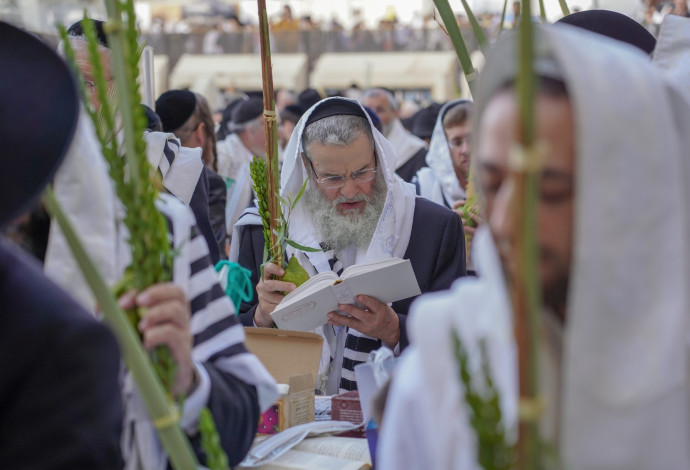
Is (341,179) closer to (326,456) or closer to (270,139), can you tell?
(270,139)

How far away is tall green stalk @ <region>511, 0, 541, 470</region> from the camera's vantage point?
99cm

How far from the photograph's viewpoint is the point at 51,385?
1412 mm

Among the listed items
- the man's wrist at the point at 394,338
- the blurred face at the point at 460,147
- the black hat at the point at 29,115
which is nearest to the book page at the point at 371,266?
the man's wrist at the point at 394,338

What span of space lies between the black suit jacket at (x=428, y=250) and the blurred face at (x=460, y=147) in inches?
87.8

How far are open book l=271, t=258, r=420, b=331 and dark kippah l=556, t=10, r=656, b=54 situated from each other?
Result: 924mm

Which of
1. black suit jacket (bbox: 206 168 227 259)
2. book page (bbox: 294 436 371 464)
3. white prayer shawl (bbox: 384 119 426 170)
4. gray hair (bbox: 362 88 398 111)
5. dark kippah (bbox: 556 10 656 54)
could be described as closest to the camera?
book page (bbox: 294 436 371 464)

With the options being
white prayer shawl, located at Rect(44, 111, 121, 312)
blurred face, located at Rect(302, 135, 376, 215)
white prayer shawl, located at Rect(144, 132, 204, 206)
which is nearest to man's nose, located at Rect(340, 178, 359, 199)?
blurred face, located at Rect(302, 135, 376, 215)

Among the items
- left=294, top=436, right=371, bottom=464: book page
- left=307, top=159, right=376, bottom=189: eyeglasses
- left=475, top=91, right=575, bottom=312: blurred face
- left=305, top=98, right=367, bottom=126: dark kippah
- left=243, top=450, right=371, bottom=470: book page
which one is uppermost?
left=475, top=91, right=575, bottom=312: blurred face

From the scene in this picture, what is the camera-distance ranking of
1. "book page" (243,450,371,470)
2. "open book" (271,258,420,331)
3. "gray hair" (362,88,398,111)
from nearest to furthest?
"book page" (243,450,371,470), "open book" (271,258,420,331), "gray hair" (362,88,398,111)

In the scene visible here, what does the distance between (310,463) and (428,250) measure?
124 cm

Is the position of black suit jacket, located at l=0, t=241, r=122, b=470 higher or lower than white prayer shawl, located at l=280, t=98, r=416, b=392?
higher

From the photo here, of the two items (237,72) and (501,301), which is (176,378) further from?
(237,72)

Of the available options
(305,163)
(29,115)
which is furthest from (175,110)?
(29,115)

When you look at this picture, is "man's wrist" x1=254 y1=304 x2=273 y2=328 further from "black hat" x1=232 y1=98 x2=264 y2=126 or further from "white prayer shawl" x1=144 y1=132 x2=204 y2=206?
"black hat" x1=232 y1=98 x2=264 y2=126
